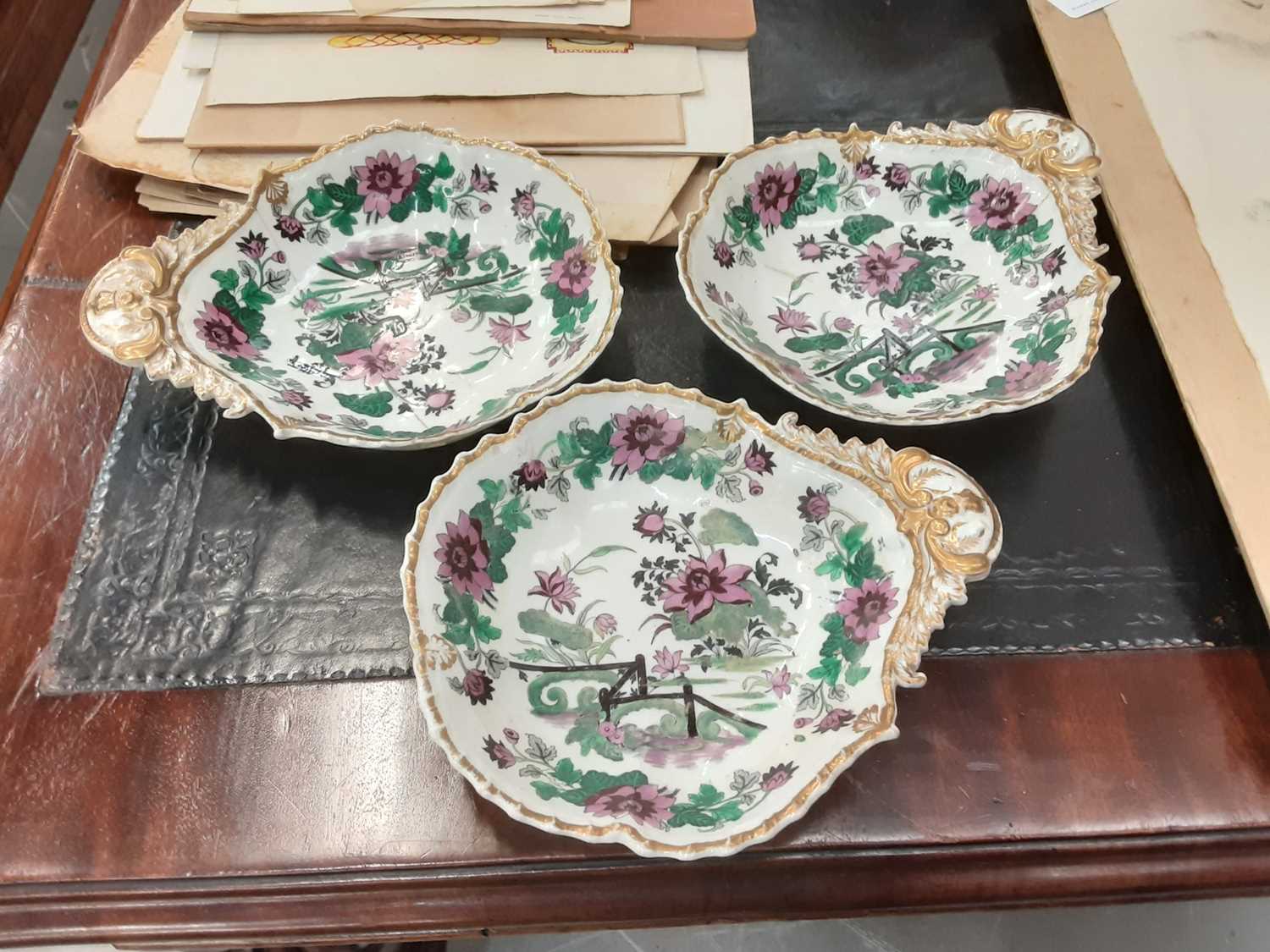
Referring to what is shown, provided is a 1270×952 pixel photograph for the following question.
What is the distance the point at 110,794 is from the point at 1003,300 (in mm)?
798

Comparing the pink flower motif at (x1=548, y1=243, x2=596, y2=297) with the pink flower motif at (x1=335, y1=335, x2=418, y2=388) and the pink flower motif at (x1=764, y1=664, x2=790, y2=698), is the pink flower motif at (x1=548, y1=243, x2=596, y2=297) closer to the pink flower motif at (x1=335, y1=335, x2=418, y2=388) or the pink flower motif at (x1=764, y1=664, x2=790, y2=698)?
the pink flower motif at (x1=335, y1=335, x2=418, y2=388)

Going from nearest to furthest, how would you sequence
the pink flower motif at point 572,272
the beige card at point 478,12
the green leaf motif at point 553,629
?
1. the green leaf motif at point 553,629
2. the pink flower motif at point 572,272
3. the beige card at point 478,12

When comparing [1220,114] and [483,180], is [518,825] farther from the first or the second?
[1220,114]

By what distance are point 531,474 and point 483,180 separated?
31cm

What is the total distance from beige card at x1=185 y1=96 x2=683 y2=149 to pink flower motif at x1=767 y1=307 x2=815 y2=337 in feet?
0.65

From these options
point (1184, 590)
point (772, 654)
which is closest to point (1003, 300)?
point (1184, 590)

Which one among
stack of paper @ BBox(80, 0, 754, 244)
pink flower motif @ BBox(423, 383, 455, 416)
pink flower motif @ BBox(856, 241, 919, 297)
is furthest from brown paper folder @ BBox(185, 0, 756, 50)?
pink flower motif @ BBox(423, 383, 455, 416)

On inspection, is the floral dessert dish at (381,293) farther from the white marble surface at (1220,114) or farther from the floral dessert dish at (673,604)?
the white marble surface at (1220,114)

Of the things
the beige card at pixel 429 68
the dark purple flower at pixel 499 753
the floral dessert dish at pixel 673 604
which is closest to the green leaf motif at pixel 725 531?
the floral dessert dish at pixel 673 604

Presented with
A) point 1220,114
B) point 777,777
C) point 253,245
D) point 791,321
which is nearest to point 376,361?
point 253,245

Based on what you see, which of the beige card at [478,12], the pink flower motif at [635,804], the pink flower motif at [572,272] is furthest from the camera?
the beige card at [478,12]

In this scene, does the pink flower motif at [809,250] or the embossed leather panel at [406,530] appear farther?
the pink flower motif at [809,250]

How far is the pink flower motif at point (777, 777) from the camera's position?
1.77 ft

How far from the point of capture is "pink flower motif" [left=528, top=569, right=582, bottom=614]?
65cm
